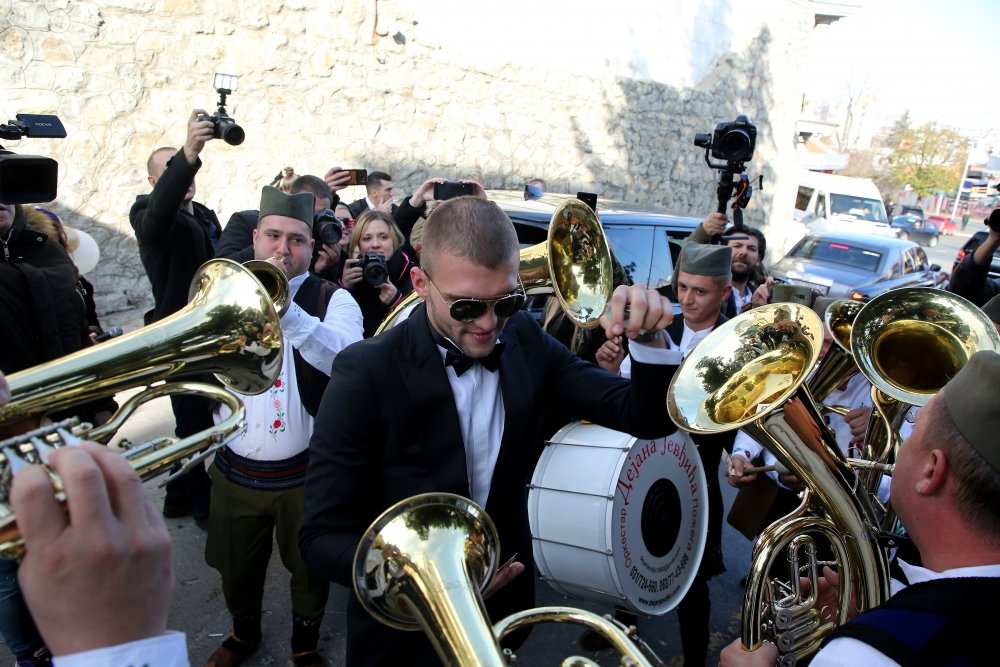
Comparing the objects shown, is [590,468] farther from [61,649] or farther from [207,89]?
[207,89]

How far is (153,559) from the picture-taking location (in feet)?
2.59

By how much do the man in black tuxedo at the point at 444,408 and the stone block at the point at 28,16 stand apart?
6418mm

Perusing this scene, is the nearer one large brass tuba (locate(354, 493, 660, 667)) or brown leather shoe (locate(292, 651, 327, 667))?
large brass tuba (locate(354, 493, 660, 667))

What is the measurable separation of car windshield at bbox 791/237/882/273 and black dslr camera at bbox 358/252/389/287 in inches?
347

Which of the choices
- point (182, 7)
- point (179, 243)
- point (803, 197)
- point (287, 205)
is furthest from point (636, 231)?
point (803, 197)

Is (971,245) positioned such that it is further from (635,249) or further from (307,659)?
(307,659)

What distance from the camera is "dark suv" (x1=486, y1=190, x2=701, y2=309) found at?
496cm

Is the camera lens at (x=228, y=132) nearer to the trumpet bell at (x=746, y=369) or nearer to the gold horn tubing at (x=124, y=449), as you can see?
the gold horn tubing at (x=124, y=449)

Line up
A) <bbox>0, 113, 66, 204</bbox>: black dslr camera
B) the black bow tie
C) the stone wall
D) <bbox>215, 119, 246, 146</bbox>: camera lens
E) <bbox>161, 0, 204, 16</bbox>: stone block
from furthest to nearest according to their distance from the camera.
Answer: <bbox>161, 0, 204, 16</bbox>: stone block → the stone wall → <bbox>215, 119, 246, 146</bbox>: camera lens → <bbox>0, 113, 66, 204</bbox>: black dslr camera → the black bow tie

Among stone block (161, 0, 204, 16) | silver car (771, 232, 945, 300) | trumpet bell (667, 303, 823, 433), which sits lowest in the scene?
silver car (771, 232, 945, 300)

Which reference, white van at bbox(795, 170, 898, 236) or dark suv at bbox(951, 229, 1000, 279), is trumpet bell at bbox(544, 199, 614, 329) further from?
white van at bbox(795, 170, 898, 236)

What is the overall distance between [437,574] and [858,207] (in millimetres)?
18355

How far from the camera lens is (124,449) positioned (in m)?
1.30

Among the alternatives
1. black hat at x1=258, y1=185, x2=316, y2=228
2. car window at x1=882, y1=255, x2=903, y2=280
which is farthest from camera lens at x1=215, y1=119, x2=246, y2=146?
car window at x1=882, y1=255, x2=903, y2=280
